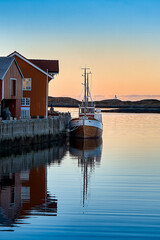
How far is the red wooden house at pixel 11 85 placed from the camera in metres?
40.2

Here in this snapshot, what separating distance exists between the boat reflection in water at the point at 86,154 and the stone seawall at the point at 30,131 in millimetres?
2580

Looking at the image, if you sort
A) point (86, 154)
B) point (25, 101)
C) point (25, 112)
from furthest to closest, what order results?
point (25, 101) < point (25, 112) < point (86, 154)

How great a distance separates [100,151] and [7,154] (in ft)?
36.1

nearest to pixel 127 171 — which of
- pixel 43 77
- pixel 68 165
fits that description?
pixel 68 165

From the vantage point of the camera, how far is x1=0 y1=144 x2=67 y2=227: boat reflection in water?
51.3 feet

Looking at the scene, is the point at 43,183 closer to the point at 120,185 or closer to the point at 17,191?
the point at 17,191

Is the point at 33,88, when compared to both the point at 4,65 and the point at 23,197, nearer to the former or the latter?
the point at 4,65

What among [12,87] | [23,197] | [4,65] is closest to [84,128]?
[12,87]

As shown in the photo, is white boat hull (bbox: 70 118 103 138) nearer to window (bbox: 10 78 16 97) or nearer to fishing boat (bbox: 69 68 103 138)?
fishing boat (bbox: 69 68 103 138)

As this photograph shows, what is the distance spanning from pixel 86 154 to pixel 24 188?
1789 cm

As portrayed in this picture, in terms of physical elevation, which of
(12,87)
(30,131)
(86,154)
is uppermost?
(12,87)

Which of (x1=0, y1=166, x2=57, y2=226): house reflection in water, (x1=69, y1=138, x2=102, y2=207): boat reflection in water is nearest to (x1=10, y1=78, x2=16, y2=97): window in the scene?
(x1=69, y1=138, x2=102, y2=207): boat reflection in water

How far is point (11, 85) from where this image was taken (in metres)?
42.2

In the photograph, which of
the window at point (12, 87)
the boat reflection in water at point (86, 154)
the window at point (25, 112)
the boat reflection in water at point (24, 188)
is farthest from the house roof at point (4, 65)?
the boat reflection in water at point (86, 154)
